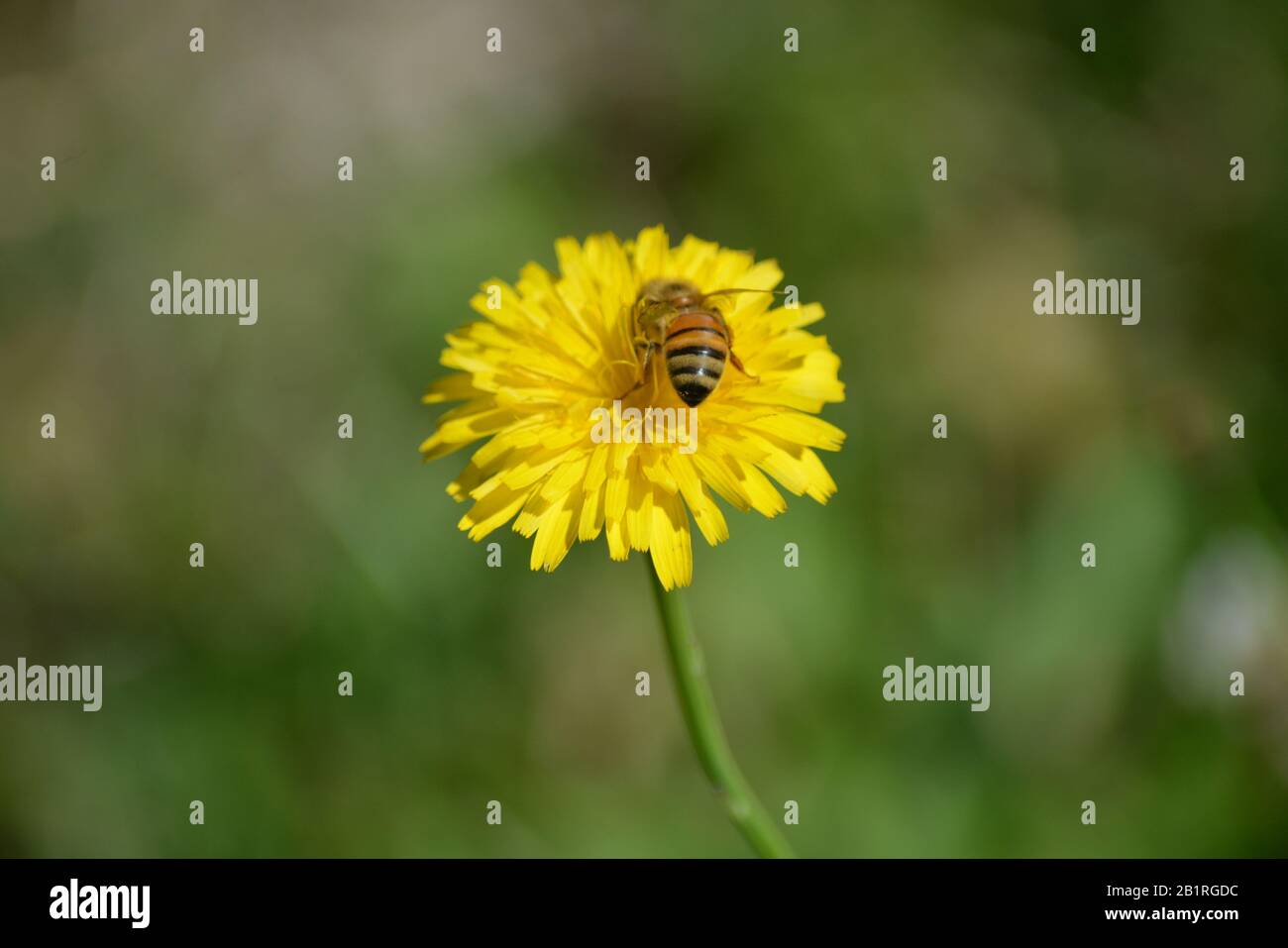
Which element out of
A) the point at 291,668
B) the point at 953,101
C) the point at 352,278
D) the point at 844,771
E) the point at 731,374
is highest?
the point at 953,101

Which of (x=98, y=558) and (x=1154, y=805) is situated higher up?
(x=98, y=558)

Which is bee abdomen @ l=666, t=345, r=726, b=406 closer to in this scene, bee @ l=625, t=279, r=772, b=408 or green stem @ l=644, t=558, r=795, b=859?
bee @ l=625, t=279, r=772, b=408

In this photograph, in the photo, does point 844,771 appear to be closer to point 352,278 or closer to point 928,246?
point 928,246

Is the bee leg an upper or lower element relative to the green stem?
upper

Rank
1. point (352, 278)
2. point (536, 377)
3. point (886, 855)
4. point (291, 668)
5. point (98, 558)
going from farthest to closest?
1. point (352, 278)
2. point (98, 558)
3. point (291, 668)
4. point (886, 855)
5. point (536, 377)

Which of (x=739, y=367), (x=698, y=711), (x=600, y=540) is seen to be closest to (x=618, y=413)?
(x=739, y=367)

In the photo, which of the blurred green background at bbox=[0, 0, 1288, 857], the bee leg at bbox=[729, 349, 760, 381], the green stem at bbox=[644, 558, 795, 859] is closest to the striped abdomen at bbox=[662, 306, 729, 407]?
the bee leg at bbox=[729, 349, 760, 381]

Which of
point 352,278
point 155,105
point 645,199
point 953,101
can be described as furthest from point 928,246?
point 155,105

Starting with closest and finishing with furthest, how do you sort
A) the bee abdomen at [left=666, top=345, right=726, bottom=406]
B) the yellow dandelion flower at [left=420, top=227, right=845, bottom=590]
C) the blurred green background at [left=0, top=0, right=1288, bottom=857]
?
the bee abdomen at [left=666, top=345, right=726, bottom=406]
the yellow dandelion flower at [left=420, top=227, right=845, bottom=590]
the blurred green background at [left=0, top=0, right=1288, bottom=857]
